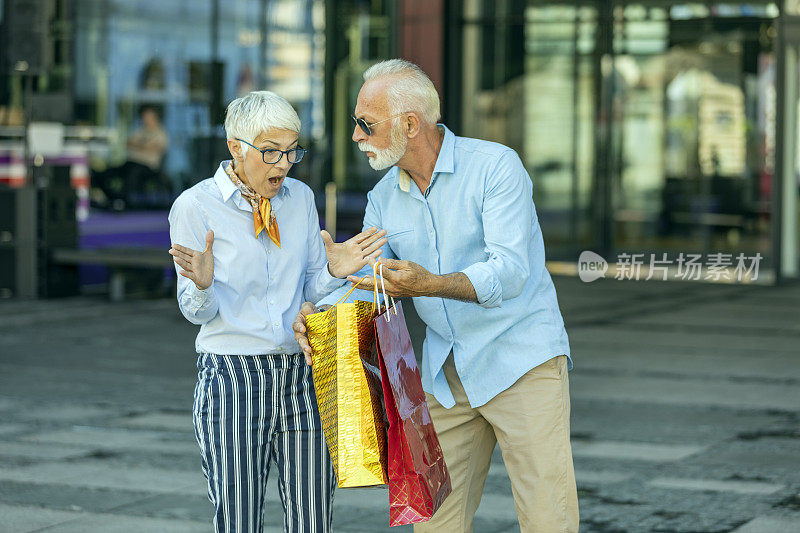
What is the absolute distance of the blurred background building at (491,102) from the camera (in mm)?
17469

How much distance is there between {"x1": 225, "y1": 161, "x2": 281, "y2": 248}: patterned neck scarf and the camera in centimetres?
355

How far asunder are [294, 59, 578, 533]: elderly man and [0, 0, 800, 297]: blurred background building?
40.4 feet

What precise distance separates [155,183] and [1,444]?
1115 cm

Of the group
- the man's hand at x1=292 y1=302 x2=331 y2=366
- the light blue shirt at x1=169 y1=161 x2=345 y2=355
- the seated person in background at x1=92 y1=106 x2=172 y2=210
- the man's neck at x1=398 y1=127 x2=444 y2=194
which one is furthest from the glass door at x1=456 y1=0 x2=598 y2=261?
the man's hand at x1=292 y1=302 x2=331 y2=366

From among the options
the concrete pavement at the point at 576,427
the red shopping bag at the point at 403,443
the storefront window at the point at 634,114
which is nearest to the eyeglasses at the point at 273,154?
the red shopping bag at the point at 403,443

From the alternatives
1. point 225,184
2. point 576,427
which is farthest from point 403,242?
point 576,427

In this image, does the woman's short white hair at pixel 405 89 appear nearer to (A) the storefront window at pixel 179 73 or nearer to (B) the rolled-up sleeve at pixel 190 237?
(B) the rolled-up sleeve at pixel 190 237

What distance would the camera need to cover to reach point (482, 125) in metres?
21.0

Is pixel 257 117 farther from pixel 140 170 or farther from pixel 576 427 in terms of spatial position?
pixel 140 170

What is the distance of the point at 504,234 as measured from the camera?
3.49 m

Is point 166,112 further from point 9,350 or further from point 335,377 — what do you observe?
point 335,377

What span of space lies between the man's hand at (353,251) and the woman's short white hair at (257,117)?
0.33 metres

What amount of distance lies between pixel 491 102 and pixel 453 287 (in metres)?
18.0

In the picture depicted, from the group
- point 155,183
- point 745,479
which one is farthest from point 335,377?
point 155,183
